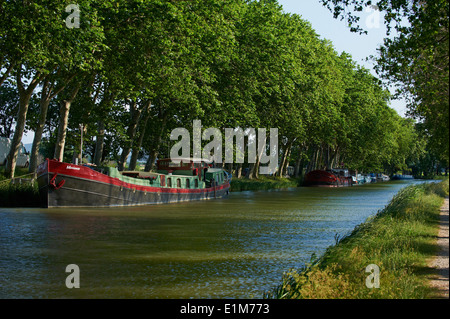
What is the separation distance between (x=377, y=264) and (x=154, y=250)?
771cm

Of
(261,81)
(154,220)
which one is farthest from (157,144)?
(154,220)

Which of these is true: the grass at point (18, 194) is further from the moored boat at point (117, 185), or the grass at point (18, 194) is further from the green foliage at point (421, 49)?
the green foliage at point (421, 49)

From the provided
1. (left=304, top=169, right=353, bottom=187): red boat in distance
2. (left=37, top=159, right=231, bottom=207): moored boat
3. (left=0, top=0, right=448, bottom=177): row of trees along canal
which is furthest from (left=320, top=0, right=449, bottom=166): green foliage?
(left=304, top=169, right=353, bottom=187): red boat in distance

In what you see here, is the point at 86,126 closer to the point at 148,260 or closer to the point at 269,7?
the point at 269,7

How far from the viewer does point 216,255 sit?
16469 millimetres

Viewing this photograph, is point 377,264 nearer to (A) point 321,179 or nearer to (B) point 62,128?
(B) point 62,128

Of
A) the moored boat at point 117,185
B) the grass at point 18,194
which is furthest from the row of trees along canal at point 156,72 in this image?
the moored boat at point 117,185

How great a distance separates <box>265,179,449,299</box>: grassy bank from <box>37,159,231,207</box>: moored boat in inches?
653

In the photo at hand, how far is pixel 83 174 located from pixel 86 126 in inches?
376

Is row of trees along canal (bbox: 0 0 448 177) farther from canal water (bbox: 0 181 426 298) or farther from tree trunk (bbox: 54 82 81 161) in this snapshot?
canal water (bbox: 0 181 426 298)

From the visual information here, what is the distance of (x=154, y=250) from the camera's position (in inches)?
677

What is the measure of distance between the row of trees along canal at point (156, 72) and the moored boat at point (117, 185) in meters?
3.52

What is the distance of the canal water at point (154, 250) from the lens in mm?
12359

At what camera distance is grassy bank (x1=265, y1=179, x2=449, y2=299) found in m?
9.23
